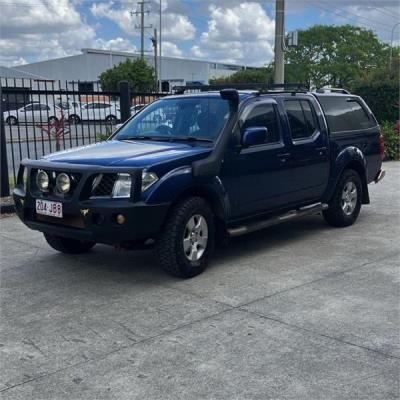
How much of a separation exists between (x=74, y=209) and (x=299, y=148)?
2827 mm

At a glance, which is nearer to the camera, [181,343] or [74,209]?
[181,343]

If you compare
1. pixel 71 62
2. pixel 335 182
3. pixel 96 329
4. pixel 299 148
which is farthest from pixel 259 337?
pixel 71 62

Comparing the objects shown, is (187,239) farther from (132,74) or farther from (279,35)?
(132,74)

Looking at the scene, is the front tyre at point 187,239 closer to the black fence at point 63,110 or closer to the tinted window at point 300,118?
the tinted window at point 300,118

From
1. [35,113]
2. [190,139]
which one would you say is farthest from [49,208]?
[35,113]

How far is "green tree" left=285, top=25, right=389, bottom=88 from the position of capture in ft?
228

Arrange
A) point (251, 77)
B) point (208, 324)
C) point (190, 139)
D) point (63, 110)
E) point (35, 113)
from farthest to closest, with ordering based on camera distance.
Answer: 1. point (251, 77)
2. point (63, 110)
3. point (35, 113)
4. point (190, 139)
5. point (208, 324)

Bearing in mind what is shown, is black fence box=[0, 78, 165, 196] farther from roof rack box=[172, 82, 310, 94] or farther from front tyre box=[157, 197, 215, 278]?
front tyre box=[157, 197, 215, 278]

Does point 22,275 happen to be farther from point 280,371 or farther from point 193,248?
point 280,371

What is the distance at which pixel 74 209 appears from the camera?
4.99 m

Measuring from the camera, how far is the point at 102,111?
12383mm

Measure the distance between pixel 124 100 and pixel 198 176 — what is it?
226 inches

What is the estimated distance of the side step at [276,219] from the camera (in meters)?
5.80

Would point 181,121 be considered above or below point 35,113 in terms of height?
above
